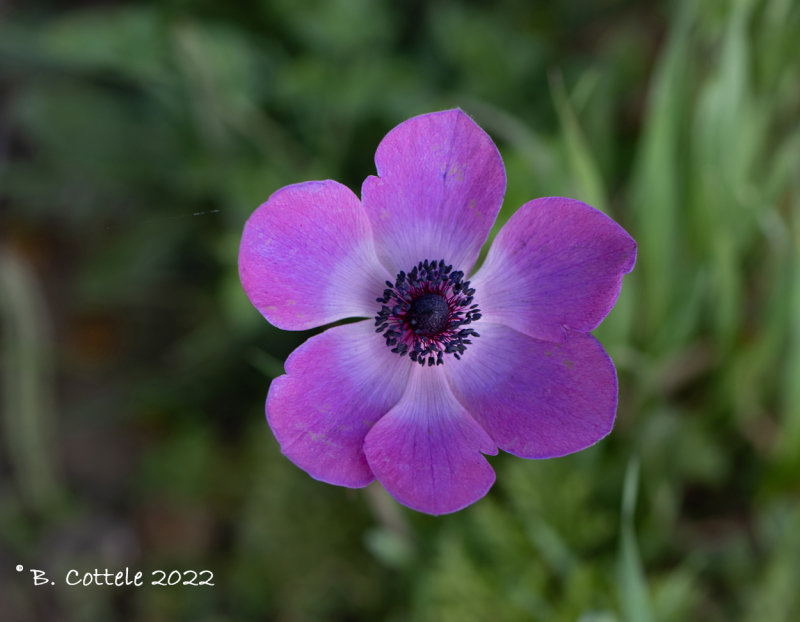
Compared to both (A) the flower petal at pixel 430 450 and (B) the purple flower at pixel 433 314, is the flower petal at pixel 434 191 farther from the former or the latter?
(A) the flower petal at pixel 430 450

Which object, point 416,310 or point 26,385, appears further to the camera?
point 26,385

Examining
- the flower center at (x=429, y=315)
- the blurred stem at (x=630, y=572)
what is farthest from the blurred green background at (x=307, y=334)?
the flower center at (x=429, y=315)

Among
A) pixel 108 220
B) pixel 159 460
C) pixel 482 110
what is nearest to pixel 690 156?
pixel 482 110

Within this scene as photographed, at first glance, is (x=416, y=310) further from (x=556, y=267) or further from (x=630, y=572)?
(x=630, y=572)

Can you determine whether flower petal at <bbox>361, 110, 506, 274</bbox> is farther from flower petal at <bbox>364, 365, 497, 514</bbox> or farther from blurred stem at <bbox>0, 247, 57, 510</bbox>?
blurred stem at <bbox>0, 247, 57, 510</bbox>

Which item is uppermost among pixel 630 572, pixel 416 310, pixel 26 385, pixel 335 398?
pixel 416 310

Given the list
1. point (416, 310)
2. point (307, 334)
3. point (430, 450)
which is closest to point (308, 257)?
point (416, 310)
